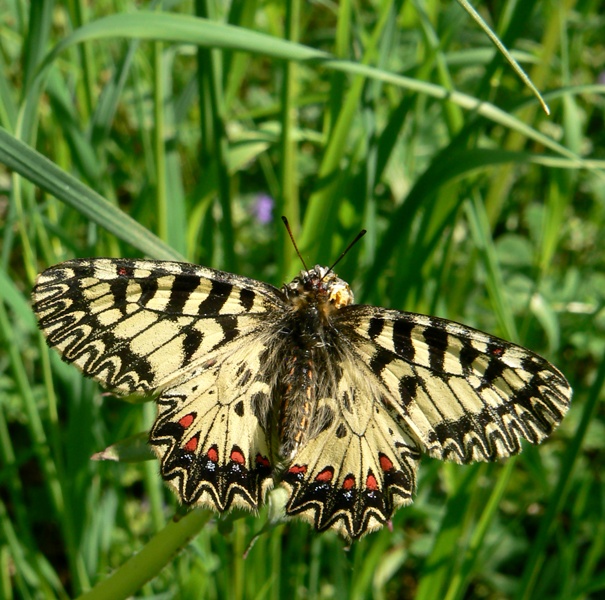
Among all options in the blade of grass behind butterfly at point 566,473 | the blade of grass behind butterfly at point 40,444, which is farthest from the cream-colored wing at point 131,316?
the blade of grass behind butterfly at point 566,473

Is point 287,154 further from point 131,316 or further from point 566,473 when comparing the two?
point 566,473

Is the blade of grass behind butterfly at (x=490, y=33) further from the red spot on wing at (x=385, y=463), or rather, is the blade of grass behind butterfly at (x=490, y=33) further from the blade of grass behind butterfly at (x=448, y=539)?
the blade of grass behind butterfly at (x=448, y=539)

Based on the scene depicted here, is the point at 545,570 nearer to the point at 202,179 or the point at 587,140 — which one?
the point at 202,179

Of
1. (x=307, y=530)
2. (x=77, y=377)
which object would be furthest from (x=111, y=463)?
(x=307, y=530)

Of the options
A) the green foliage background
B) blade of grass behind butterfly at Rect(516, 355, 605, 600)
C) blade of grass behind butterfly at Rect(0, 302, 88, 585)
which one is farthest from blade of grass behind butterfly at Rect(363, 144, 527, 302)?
blade of grass behind butterfly at Rect(0, 302, 88, 585)

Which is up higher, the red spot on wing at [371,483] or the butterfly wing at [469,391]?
the butterfly wing at [469,391]

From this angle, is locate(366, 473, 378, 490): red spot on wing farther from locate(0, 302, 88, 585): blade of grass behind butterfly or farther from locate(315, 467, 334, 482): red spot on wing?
locate(0, 302, 88, 585): blade of grass behind butterfly
